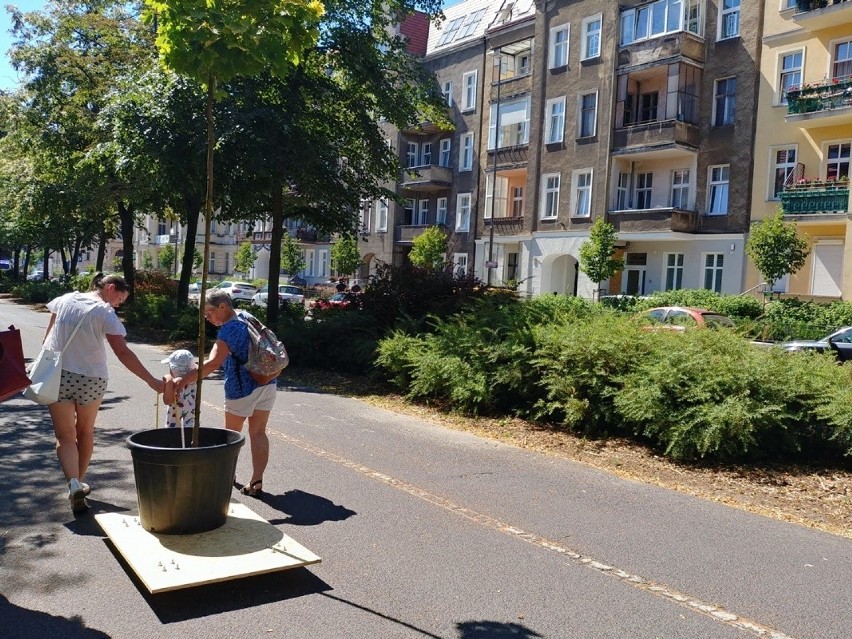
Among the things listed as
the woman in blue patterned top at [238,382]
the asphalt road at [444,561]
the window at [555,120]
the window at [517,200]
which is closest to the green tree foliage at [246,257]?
the window at [517,200]

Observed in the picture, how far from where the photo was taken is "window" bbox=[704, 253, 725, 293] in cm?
3064

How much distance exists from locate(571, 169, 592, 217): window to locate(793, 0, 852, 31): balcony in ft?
34.2

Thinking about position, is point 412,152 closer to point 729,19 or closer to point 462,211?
point 462,211

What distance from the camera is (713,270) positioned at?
30953mm

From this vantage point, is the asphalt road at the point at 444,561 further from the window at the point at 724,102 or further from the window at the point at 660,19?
the window at the point at 660,19

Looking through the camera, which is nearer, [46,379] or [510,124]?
[46,379]

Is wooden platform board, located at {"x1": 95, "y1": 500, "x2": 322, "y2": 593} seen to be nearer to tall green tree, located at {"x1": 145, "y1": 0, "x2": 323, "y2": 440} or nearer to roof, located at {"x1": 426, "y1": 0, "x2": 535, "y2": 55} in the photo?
tall green tree, located at {"x1": 145, "y1": 0, "x2": 323, "y2": 440}

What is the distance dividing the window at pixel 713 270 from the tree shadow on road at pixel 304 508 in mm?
27031

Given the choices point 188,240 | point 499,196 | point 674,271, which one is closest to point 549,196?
point 499,196

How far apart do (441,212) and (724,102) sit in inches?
718

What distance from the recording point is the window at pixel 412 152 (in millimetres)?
48062

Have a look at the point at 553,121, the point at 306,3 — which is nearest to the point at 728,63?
the point at 553,121

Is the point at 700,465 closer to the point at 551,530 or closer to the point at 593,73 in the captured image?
the point at 551,530

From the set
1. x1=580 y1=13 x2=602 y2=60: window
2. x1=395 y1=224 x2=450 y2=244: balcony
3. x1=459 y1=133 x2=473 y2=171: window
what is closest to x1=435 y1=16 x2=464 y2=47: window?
x1=459 y1=133 x2=473 y2=171: window
